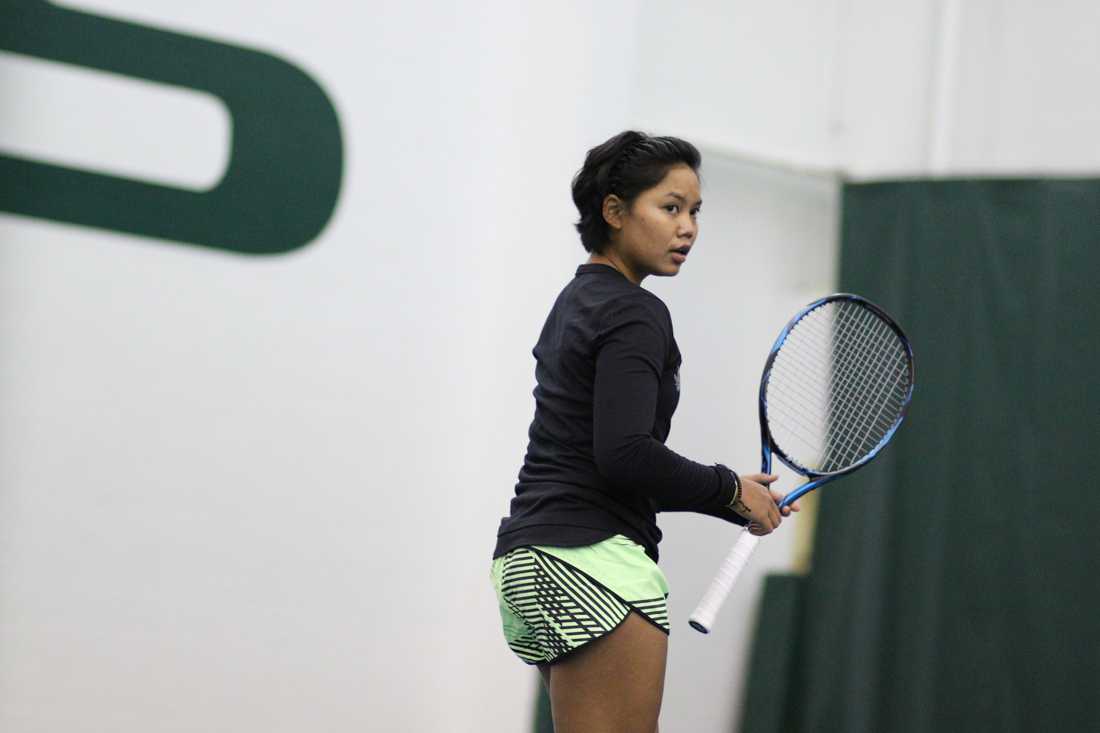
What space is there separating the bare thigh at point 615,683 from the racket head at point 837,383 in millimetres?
992

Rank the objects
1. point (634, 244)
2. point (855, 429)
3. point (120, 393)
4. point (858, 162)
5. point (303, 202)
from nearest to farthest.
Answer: point (634, 244), point (855, 429), point (120, 393), point (303, 202), point (858, 162)

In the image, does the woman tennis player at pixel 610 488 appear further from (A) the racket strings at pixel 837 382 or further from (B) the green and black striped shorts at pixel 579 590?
(A) the racket strings at pixel 837 382

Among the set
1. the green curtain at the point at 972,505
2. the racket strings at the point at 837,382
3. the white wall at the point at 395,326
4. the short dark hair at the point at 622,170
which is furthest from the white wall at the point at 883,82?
the short dark hair at the point at 622,170

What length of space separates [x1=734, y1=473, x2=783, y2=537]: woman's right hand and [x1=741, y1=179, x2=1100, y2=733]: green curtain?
4.87 ft

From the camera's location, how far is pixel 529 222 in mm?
3240

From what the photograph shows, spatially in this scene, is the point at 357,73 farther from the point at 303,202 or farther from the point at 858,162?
the point at 858,162

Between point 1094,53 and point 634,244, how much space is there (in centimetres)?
202

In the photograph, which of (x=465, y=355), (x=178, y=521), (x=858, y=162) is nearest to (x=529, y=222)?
(x=465, y=355)

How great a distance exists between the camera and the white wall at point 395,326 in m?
2.90

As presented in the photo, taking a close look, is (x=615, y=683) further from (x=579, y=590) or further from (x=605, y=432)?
(x=605, y=432)

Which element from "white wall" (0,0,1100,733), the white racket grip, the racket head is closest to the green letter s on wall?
"white wall" (0,0,1100,733)

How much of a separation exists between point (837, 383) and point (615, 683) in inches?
57.5

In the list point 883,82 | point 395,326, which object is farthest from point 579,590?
point 883,82

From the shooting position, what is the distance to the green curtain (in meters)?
3.09
